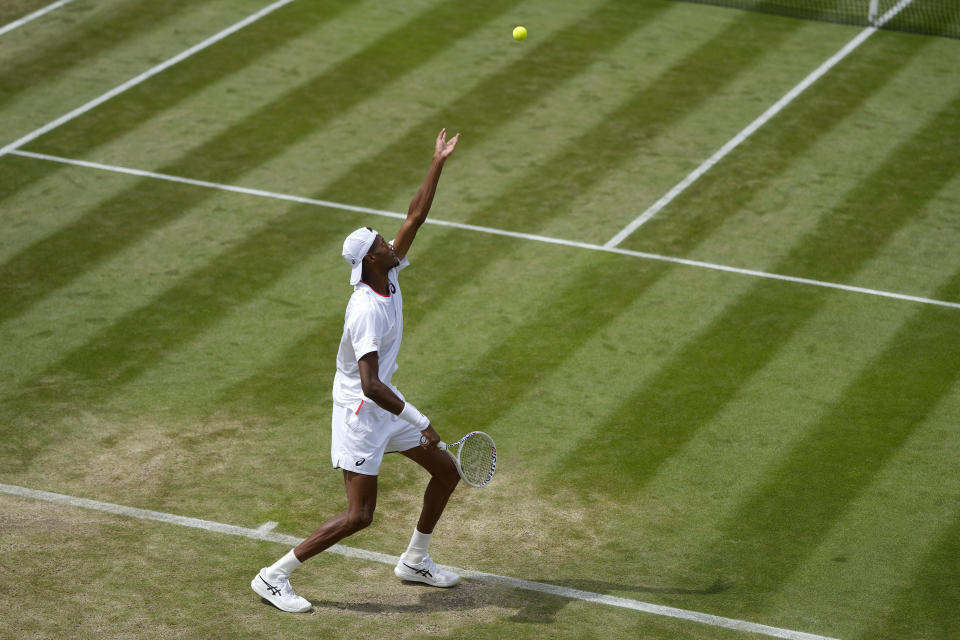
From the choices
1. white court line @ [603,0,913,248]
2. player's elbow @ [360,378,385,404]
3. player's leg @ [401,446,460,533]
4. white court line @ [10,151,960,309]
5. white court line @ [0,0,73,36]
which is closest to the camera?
player's elbow @ [360,378,385,404]

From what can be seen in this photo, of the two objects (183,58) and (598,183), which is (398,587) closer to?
(598,183)

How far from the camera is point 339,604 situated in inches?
405

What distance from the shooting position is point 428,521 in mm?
10492

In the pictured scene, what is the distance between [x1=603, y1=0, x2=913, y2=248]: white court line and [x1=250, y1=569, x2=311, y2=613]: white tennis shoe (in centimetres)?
766

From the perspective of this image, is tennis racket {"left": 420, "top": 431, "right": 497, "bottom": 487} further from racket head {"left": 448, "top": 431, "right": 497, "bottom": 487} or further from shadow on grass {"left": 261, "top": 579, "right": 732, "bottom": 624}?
shadow on grass {"left": 261, "top": 579, "right": 732, "bottom": 624}

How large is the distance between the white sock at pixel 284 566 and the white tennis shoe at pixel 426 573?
32.8 inches

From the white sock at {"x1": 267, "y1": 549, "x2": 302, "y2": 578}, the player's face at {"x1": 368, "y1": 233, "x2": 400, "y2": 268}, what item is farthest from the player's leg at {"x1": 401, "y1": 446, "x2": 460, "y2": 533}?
the player's face at {"x1": 368, "y1": 233, "x2": 400, "y2": 268}

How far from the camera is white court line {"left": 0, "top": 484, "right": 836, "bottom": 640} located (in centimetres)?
1012

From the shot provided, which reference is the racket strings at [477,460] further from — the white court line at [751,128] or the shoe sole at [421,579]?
the white court line at [751,128]

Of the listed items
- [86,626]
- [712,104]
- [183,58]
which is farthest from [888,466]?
[183,58]

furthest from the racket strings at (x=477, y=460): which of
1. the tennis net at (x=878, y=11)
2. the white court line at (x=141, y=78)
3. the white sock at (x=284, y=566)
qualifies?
the tennis net at (x=878, y=11)

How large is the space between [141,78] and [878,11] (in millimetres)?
11739

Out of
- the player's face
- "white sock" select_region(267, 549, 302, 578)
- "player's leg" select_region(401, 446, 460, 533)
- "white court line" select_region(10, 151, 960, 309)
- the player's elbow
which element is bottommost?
"white court line" select_region(10, 151, 960, 309)

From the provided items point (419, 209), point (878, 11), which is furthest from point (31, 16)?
point (419, 209)
